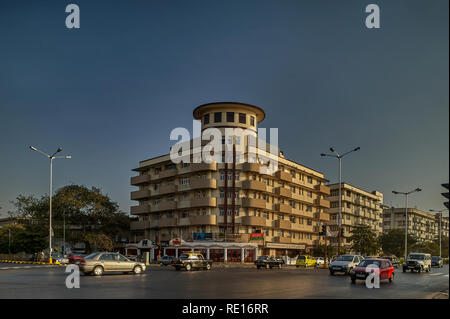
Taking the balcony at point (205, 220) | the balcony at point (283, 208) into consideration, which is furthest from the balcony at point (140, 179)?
the balcony at point (283, 208)

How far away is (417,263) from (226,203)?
3326cm

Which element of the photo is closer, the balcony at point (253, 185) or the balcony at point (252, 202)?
the balcony at point (252, 202)

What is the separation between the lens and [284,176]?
77688 millimetres

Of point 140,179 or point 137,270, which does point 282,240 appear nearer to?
point 140,179

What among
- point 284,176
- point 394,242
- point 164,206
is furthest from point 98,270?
point 394,242

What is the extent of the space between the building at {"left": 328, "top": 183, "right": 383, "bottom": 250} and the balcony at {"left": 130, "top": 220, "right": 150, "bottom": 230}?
137 feet

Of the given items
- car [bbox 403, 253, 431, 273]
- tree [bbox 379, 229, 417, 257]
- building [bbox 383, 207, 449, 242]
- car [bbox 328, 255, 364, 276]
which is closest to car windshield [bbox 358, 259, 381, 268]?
car [bbox 328, 255, 364, 276]

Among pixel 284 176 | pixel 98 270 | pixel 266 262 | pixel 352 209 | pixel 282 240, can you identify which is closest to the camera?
pixel 98 270

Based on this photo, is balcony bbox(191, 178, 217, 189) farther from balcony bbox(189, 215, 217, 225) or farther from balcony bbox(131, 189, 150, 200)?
balcony bbox(131, 189, 150, 200)

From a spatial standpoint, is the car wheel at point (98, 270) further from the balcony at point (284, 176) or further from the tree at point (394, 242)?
the tree at point (394, 242)

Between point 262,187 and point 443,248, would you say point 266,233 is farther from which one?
point 443,248

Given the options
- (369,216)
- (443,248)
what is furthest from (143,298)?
(443,248)

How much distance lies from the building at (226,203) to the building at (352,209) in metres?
19.7

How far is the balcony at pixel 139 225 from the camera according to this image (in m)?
81.0
